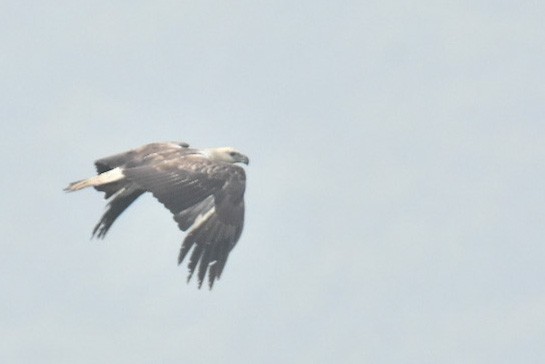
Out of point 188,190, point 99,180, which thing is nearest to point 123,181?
point 99,180

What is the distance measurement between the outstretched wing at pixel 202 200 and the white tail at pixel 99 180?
22.0 inches

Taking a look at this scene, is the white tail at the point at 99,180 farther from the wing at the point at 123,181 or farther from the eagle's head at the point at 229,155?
the eagle's head at the point at 229,155

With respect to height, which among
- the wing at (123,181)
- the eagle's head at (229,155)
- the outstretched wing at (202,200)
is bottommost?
the outstretched wing at (202,200)

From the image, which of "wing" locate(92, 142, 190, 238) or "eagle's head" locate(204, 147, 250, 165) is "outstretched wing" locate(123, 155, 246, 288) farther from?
"eagle's head" locate(204, 147, 250, 165)

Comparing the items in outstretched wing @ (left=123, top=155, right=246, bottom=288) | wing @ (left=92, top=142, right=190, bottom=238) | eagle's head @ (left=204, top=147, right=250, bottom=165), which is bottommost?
outstretched wing @ (left=123, top=155, right=246, bottom=288)

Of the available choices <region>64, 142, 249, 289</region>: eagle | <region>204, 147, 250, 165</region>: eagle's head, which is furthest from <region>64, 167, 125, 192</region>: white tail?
<region>204, 147, 250, 165</region>: eagle's head

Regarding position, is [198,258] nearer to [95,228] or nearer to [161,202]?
[161,202]

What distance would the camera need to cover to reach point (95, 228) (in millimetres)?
44062

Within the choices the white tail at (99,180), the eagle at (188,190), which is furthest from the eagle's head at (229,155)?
the white tail at (99,180)

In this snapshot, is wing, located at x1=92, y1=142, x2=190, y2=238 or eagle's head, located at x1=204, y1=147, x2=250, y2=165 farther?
eagle's head, located at x1=204, y1=147, x2=250, y2=165

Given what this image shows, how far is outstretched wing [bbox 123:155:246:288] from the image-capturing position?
1555 inches

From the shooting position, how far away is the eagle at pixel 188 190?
3959cm

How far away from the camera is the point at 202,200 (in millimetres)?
40500

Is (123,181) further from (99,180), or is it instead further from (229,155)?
(229,155)
